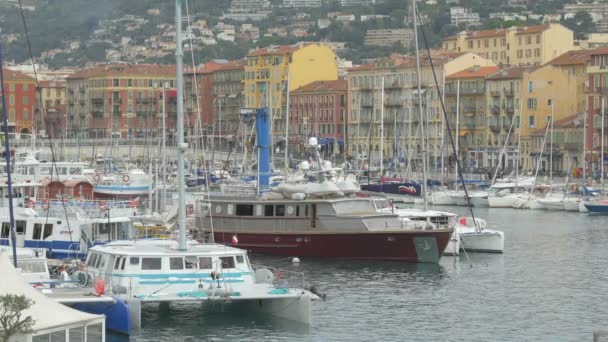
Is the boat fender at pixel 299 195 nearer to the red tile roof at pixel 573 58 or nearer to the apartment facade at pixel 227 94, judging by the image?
the red tile roof at pixel 573 58

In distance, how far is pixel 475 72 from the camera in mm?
145875

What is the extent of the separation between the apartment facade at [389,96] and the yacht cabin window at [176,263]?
9658 cm

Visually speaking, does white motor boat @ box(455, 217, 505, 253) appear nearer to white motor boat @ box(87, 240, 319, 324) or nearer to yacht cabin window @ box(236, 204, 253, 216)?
yacht cabin window @ box(236, 204, 253, 216)

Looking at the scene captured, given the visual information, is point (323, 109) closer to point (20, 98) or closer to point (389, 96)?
point (389, 96)

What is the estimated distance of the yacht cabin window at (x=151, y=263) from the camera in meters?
40.0

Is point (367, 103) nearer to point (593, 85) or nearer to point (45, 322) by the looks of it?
point (593, 85)

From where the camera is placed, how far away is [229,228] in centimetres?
5922

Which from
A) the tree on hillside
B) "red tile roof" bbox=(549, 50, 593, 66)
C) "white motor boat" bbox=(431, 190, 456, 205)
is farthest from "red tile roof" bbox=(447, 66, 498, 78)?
the tree on hillside

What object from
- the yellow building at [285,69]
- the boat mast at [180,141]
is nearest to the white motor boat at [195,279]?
the boat mast at [180,141]

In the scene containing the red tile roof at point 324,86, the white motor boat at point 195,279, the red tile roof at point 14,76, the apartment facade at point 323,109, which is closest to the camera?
the white motor boat at point 195,279

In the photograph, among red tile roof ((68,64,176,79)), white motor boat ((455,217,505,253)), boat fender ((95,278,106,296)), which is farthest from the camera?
red tile roof ((68,64,176,79))

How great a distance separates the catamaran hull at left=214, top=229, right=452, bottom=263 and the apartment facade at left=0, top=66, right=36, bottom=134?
123846mm

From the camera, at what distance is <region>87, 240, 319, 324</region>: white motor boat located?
129 ft

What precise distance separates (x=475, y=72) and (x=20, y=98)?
2206 inches
